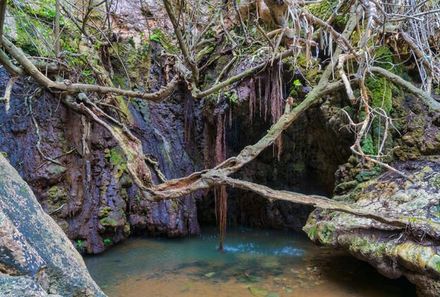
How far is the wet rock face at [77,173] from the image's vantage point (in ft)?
16.6

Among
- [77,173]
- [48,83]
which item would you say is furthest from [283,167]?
[48,83]

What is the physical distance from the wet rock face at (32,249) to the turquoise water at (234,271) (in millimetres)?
2633

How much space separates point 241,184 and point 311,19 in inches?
77.1

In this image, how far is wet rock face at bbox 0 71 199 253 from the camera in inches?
199

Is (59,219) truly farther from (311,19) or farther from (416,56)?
(416,56)

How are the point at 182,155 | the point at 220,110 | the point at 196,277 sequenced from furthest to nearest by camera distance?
the point at 182,155 < the point at 220,110 < the point at 196,277

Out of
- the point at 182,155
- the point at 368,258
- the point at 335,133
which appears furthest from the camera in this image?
the point at 182,155

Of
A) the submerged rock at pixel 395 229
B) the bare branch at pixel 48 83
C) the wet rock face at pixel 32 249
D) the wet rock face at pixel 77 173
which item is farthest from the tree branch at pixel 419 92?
the wet rock face at pixel 77 173

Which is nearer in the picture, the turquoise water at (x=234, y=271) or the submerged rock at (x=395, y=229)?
the submerged rock at (x=395, y=229)

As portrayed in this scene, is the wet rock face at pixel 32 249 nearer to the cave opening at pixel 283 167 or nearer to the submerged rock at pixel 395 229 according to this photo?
the submerged rock at pixel 395 229

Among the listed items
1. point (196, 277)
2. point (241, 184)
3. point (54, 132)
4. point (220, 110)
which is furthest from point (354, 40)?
point (54, 132)

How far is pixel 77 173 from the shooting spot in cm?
546

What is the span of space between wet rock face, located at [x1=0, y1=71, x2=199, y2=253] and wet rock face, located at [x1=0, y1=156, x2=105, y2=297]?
321 cm

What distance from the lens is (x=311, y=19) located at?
13.0 feet
